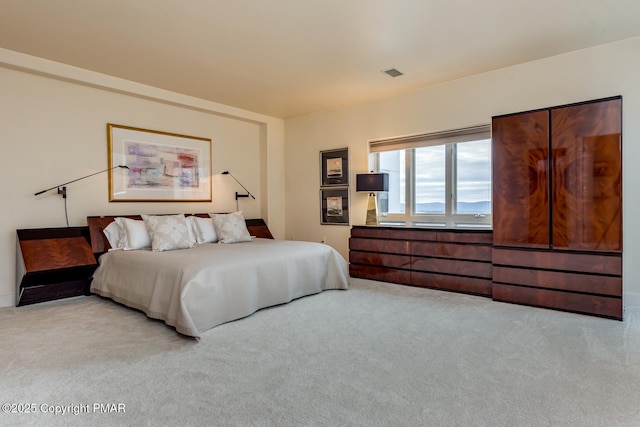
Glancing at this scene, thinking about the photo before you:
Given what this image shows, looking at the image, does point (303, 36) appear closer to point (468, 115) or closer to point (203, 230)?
point (468, 115)

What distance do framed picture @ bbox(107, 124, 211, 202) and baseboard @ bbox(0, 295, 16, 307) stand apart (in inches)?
53.6

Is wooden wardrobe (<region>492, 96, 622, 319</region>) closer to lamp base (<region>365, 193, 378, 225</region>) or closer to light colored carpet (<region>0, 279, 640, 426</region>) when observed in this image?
light colored carpet (<region>0, 279, 640, 426</region>)

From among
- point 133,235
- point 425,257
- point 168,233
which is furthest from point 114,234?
point 425,257

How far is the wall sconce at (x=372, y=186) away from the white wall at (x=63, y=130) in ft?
7.20

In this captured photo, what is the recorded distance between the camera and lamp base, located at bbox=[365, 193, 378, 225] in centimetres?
490

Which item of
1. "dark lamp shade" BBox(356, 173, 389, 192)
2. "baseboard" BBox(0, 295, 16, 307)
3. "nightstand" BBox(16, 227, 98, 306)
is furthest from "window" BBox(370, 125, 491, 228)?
"baseboard" BBox(0, 295, 16, 307)

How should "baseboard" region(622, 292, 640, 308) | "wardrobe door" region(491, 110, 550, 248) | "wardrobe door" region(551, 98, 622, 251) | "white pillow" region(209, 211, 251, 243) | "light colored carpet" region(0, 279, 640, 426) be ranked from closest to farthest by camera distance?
"light colored carpet" region(0, 279, 640, 426) → "wardrobe door" region(551, 98, 622, 251) → "baseboard" region(622, 292, 640, 308) → "wardrobe door" region(491, 110, 550, 248) → "white pillow" region(209, 211, 251, 243)

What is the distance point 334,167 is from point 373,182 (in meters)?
0.95

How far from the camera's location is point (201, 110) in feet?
17.0

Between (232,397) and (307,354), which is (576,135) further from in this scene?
(232,397)

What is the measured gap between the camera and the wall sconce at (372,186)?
468cm

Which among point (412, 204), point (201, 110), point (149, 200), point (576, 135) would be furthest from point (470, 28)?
point (149, 200)

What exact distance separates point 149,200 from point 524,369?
4.37 m

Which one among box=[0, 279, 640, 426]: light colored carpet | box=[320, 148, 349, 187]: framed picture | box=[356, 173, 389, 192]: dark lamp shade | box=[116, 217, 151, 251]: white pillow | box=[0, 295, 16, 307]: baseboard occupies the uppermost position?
box=[320, 148, 349, 187]: framed picture
